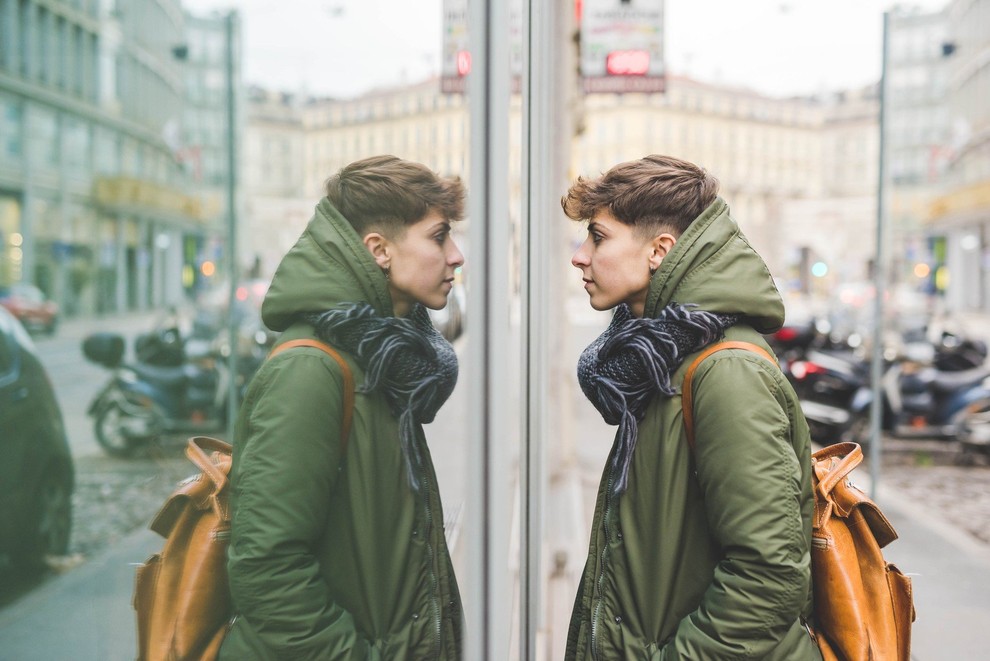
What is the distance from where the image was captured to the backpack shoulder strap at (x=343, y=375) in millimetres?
1407

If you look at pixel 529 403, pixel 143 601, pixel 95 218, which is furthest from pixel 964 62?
pixel 143 601

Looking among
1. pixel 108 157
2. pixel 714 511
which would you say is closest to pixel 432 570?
pixel 714 511

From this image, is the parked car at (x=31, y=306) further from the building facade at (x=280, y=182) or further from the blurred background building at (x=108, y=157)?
the building facade at (x=280, y=182)

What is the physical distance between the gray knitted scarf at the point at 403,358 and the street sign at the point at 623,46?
86.2 inches

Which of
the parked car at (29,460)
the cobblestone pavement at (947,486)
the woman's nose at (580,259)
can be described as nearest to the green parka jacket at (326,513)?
the woman's nose at (580,259)

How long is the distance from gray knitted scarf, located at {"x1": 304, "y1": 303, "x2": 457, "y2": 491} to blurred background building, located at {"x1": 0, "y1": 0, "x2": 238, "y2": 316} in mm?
5098

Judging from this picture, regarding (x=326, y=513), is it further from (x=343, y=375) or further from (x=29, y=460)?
(x=29, y=460)

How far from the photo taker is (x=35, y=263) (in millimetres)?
7844

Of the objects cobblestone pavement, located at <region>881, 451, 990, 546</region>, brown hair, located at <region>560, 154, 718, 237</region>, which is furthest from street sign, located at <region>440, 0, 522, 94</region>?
cobblestone pavement, located at <region>881, 451, 990, 546</region>

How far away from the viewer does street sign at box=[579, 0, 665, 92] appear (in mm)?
3600

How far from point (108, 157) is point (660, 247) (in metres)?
10.1

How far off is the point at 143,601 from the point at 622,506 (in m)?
0.79

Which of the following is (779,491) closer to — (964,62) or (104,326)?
(104,326)

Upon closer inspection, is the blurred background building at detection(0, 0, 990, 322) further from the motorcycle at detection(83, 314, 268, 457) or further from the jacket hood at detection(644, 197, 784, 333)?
the motorcycle at detection(83, 314, 268, 457)
